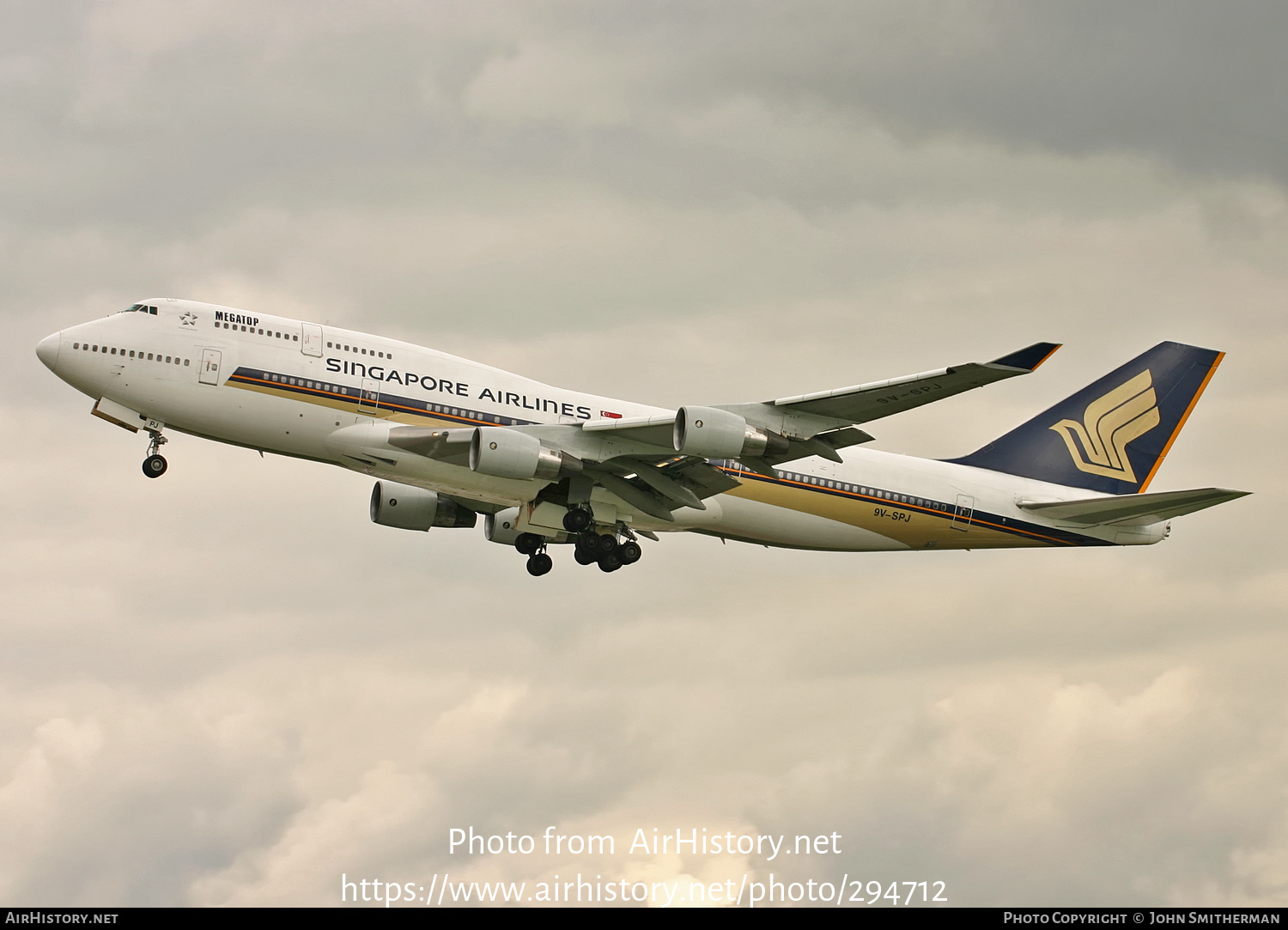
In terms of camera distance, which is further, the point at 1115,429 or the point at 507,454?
the point at 1115,429

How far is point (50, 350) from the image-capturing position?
44312 millimetres

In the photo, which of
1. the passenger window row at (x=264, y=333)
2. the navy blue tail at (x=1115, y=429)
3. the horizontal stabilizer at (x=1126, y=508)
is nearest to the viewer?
the passenger window row at (x=264, y=333)

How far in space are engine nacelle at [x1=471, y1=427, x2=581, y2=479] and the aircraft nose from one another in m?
12.5

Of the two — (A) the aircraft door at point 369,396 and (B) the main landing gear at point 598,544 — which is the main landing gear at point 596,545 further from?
(A) the aircraft door at point 369,396

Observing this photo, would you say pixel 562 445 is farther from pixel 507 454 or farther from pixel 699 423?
pixel 699 423

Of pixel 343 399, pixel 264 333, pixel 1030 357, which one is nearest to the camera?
pixel 1030 357

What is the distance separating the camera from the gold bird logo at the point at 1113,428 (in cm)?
5619

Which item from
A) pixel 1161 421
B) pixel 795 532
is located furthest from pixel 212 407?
pixel 1161 421

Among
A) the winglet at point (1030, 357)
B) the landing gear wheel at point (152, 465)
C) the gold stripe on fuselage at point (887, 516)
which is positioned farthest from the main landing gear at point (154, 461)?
the winglet at point (1030, 357)

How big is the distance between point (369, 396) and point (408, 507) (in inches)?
368

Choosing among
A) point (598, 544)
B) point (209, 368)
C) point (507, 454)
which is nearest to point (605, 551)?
point (598, 544)

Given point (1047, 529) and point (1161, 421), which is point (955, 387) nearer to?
point (1047, 529)

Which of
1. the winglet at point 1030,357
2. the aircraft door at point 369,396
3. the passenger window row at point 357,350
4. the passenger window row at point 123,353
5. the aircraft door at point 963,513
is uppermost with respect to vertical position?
the passenger window row at point 357,350

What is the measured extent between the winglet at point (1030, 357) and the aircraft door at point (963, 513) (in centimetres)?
1461
